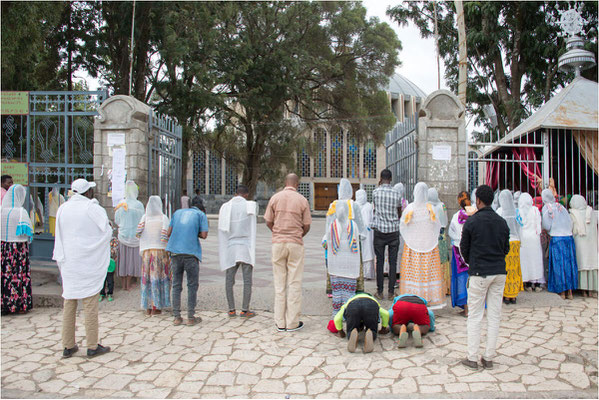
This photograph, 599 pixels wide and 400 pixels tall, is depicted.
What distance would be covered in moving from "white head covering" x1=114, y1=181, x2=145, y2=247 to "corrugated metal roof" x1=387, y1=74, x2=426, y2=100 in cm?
3610

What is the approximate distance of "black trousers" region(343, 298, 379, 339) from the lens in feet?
14.1

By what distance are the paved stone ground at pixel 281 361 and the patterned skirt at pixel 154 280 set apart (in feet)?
0.66

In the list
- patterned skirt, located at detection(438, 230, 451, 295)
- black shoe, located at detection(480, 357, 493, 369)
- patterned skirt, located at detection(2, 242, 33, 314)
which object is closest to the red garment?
black shoe, located at detection(480, 357, 493, 369)

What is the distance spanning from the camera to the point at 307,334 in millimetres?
4809

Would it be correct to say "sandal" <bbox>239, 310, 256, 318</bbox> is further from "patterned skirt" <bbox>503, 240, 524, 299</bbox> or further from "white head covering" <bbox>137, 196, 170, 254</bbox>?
"patterned skirt" <bbox>503, 240, 524, 299</bbox>

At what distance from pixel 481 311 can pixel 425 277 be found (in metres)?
1.37

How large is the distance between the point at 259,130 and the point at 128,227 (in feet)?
47.5

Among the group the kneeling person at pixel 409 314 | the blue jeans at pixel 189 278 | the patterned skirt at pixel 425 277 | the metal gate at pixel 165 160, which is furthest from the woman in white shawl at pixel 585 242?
the metal gate at pixel 165 160

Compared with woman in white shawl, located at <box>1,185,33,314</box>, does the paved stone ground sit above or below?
below

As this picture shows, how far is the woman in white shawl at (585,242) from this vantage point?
21.4 ft

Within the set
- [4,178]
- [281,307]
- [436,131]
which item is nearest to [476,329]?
[281,307]

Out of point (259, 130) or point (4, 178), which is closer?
point (4, 178)

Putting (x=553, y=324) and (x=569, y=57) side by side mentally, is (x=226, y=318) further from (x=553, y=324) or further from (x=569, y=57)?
(x=569, y=57)

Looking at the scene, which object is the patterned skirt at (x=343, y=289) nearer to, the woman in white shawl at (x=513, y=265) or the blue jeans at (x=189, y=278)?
the blue jeans at (x=189, y=278)
